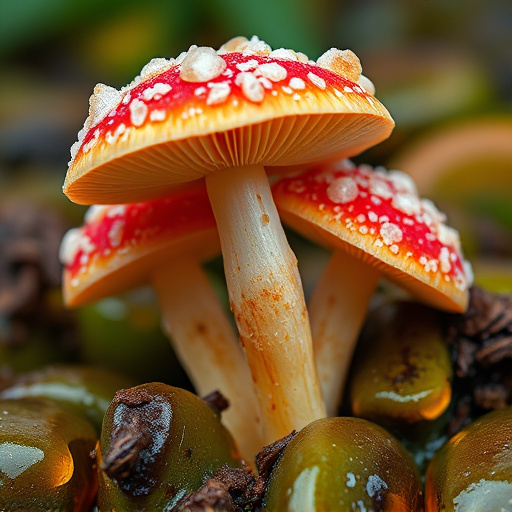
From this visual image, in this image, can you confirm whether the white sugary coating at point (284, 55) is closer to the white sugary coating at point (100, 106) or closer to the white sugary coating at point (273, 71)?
the white sugary coating at point (273, 71)

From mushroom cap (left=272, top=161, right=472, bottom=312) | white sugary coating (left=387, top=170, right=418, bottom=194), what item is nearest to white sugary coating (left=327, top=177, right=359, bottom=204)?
mushroom cap (left=272, top=161, right=472, bottom=312)

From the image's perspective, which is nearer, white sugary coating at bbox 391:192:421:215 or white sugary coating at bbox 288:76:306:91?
white sugary coating at bbox 288:76:306:91

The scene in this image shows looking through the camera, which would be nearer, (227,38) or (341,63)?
(341,63)

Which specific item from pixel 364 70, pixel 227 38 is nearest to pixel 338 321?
pixel 364 70

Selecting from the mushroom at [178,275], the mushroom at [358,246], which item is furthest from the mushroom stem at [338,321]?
the mushroom at [178,275]

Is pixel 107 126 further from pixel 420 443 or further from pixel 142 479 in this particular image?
pixel 420 443

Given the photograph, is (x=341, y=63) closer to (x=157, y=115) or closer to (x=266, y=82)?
(x=266, y=82)

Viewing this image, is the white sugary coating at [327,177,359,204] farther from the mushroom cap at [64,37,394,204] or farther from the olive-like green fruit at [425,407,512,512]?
the olive-like green fruit at [425,407,512,512]
